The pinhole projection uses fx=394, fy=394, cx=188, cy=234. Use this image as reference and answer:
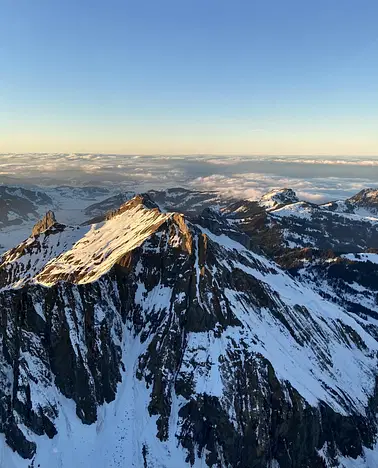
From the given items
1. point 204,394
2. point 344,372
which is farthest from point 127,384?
point 344,372

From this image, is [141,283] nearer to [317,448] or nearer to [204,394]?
A: [204,394]

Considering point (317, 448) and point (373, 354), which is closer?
point (317, 448)

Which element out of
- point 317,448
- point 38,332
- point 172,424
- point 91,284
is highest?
point 91,284

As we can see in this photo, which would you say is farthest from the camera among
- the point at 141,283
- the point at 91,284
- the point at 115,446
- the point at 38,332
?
the point at 141,283

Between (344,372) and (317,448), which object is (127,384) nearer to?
(317,448)

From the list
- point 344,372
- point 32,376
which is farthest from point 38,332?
point 344,372

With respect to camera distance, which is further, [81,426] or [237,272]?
[237,272]

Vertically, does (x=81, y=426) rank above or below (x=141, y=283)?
below

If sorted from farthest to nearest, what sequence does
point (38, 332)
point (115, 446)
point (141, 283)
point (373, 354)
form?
point (373, 354) < point (141, 283) < point (38, 332) < point (115, 446)

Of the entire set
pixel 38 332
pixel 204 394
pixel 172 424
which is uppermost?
pixel 38 332
